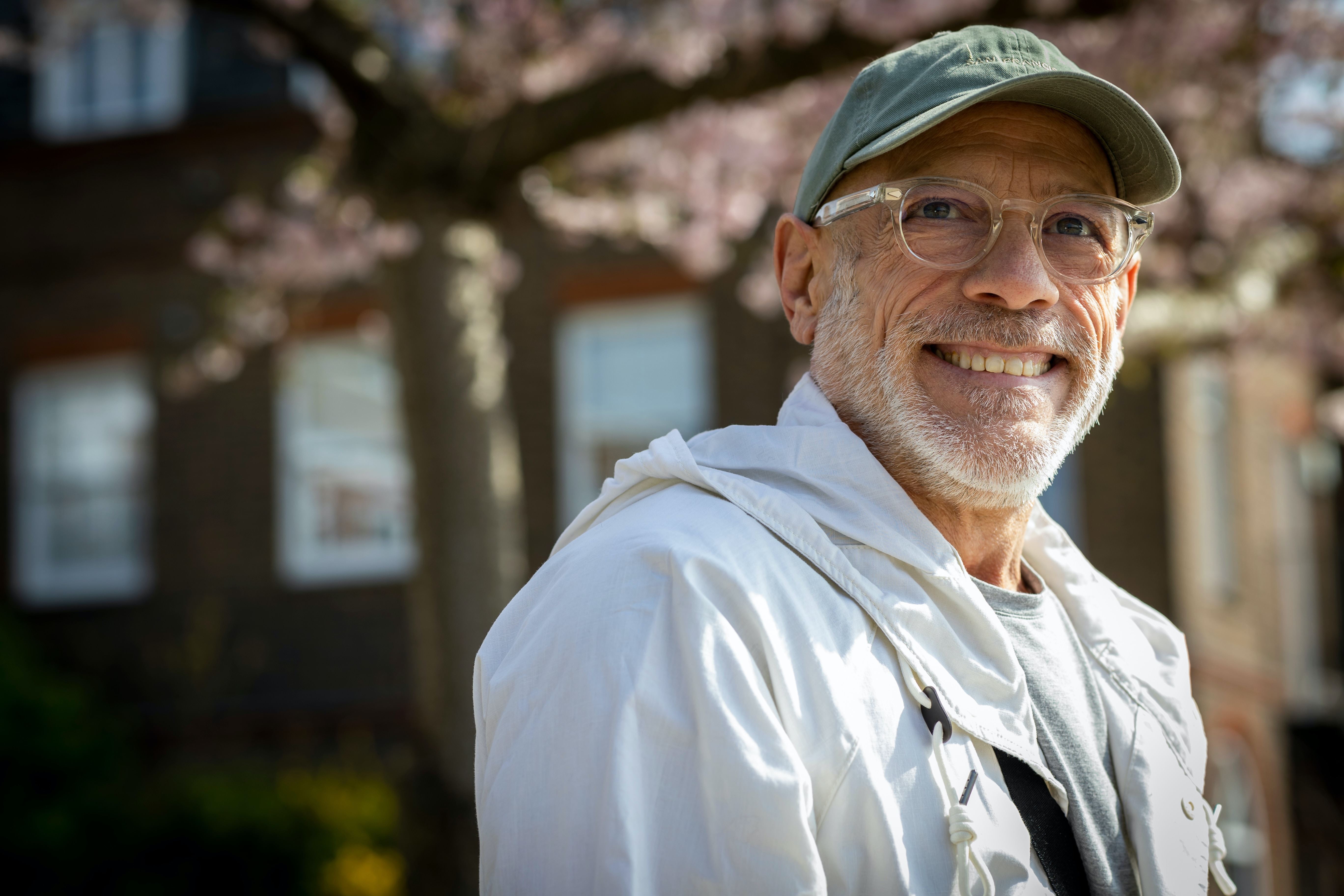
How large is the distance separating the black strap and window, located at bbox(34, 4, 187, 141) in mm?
11269

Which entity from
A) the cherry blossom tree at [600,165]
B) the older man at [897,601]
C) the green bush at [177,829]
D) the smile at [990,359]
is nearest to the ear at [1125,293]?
the older man at [897,601]

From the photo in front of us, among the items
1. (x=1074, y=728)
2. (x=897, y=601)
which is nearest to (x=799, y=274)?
(x=897, y=601)

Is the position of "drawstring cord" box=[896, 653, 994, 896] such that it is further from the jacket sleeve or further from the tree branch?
the tree branch

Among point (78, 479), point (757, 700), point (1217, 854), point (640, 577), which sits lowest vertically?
point (1217, 854)

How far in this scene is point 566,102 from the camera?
5477 mm

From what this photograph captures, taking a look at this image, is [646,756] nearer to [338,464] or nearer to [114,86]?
[338,464]

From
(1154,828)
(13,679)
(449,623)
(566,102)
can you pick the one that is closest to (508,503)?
(449,623)

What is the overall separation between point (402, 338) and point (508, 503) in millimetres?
780

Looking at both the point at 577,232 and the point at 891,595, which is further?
the point at 577,232

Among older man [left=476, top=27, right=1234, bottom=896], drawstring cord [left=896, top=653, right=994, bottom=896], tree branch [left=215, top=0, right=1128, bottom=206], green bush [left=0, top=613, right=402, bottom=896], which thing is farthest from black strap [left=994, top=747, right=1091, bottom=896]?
green bush [left=0, top=613, right=402, bottom=896]

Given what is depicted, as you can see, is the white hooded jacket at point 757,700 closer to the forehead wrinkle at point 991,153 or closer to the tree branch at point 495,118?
the forehead wrinkle at point 991,153

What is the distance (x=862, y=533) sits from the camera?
207cm

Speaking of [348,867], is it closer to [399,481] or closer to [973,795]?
[399,481]

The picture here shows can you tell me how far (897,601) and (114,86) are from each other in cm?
1197
